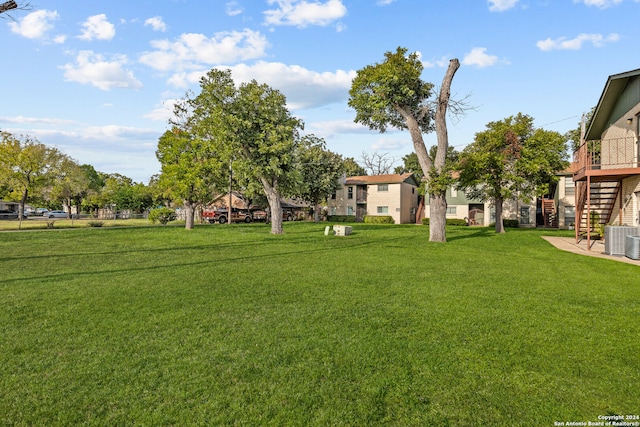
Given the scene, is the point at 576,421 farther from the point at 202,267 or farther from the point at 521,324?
the point at 202,267

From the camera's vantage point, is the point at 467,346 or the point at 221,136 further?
the point at 221,136

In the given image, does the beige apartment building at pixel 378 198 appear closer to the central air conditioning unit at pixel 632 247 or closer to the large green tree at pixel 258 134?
the large green tree at pixel 258 134

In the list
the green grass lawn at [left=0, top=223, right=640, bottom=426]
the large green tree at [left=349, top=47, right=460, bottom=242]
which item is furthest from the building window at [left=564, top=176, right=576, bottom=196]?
the green grass lawn at [left=0, top=223, right=640, bottom=426]

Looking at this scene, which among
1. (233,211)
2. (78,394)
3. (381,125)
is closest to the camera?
(78,394)

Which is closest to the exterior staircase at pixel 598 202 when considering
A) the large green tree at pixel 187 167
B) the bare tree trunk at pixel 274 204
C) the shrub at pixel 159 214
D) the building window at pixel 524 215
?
the bare tree trunk at pixel 274 204

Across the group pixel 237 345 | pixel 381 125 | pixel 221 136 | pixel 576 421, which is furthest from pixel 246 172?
pixel 576 421

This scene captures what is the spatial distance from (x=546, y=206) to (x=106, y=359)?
44.7 metres

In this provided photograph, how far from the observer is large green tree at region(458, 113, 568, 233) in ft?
86.9

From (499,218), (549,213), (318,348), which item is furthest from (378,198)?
(318,348)

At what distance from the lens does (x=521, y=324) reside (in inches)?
222

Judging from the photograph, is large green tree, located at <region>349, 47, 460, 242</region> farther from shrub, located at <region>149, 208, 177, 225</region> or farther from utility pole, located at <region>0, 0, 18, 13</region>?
shrub, located at <region>149, 208, 177, 225</region>

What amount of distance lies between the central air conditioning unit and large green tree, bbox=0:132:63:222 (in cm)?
4666

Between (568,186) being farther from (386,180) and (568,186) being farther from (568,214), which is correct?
(386,180)

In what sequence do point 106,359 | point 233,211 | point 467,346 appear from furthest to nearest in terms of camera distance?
point 233,211, point 467,346, point 106,359
